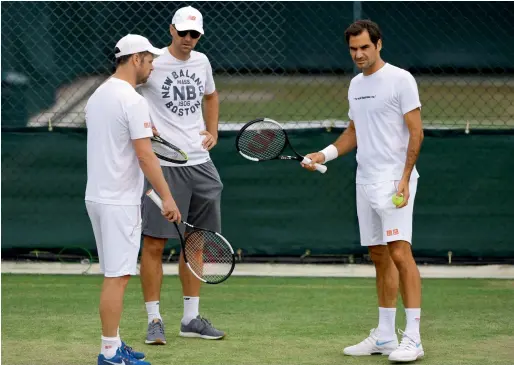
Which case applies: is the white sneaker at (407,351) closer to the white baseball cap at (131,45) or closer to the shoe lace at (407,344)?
the shoe lace at (407,344)

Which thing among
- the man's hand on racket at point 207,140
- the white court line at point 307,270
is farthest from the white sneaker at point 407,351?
the white court line at point 307,270

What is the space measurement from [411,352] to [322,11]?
12.4 ft

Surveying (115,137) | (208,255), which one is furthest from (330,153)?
(115,137)

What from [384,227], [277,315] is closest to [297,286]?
[277,315]

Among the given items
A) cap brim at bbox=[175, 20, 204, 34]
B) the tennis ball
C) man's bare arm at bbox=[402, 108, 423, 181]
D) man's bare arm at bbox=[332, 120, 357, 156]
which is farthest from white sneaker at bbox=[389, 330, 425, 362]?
cap brim at bbox=[175, 20, 204, 34]

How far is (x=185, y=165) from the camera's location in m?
6.33

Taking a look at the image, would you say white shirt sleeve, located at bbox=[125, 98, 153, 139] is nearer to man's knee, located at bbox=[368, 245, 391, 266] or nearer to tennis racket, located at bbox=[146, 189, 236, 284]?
tennis racket, located at bbox=[146, 189, 236, 284]

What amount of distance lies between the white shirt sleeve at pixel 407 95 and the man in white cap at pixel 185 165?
4.08ft

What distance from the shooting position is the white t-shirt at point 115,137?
204 inches

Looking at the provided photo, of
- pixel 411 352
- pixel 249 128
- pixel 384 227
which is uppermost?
pixel 249 128

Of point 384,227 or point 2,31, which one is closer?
point 384,227

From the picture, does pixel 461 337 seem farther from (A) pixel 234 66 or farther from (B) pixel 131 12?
(B) pixel 131 12

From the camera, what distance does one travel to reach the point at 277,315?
691 cm

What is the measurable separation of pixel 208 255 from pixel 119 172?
34.2 inches
